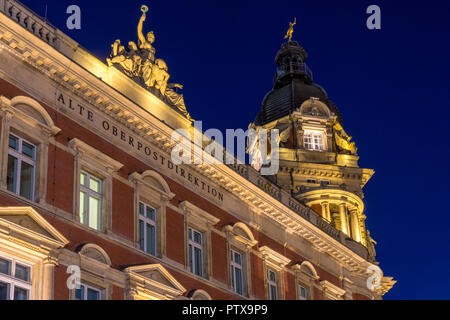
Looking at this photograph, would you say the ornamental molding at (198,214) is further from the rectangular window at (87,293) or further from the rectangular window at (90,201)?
the rectangular window at (87,293)

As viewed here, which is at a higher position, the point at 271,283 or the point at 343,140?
the point at 343,140

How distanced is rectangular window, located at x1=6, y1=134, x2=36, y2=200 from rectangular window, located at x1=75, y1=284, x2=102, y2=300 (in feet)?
10.7

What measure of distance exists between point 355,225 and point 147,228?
2623 cm

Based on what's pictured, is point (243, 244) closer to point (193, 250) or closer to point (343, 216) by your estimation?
point (193, 250)

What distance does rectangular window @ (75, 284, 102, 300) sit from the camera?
26.7 m

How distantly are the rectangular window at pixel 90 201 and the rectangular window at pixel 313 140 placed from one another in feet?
103

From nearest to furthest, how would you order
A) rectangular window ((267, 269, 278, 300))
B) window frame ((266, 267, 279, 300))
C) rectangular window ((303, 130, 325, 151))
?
window frame ((266, 267, 279, 300))
rectangular window ((267, 269, 278, 300))
rectangular window ((303, 130, 325, 151))

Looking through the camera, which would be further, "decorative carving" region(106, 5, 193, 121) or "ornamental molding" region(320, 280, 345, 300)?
"ornamental molding" region(320, 280, 345, 300)

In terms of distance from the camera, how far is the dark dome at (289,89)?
203 ft

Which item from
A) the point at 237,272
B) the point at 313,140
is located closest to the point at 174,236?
the point at 237,272

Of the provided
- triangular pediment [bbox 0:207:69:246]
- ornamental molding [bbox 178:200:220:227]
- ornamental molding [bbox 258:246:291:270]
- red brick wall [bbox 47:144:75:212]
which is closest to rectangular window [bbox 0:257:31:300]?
triangular pediment [bbox 0:207:69:246]

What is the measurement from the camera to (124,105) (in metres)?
30.6

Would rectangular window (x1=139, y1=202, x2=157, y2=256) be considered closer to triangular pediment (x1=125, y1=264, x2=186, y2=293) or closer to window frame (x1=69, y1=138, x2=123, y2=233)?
triangular pediment (x1=125, y1=264, x2=186, y2=293)
